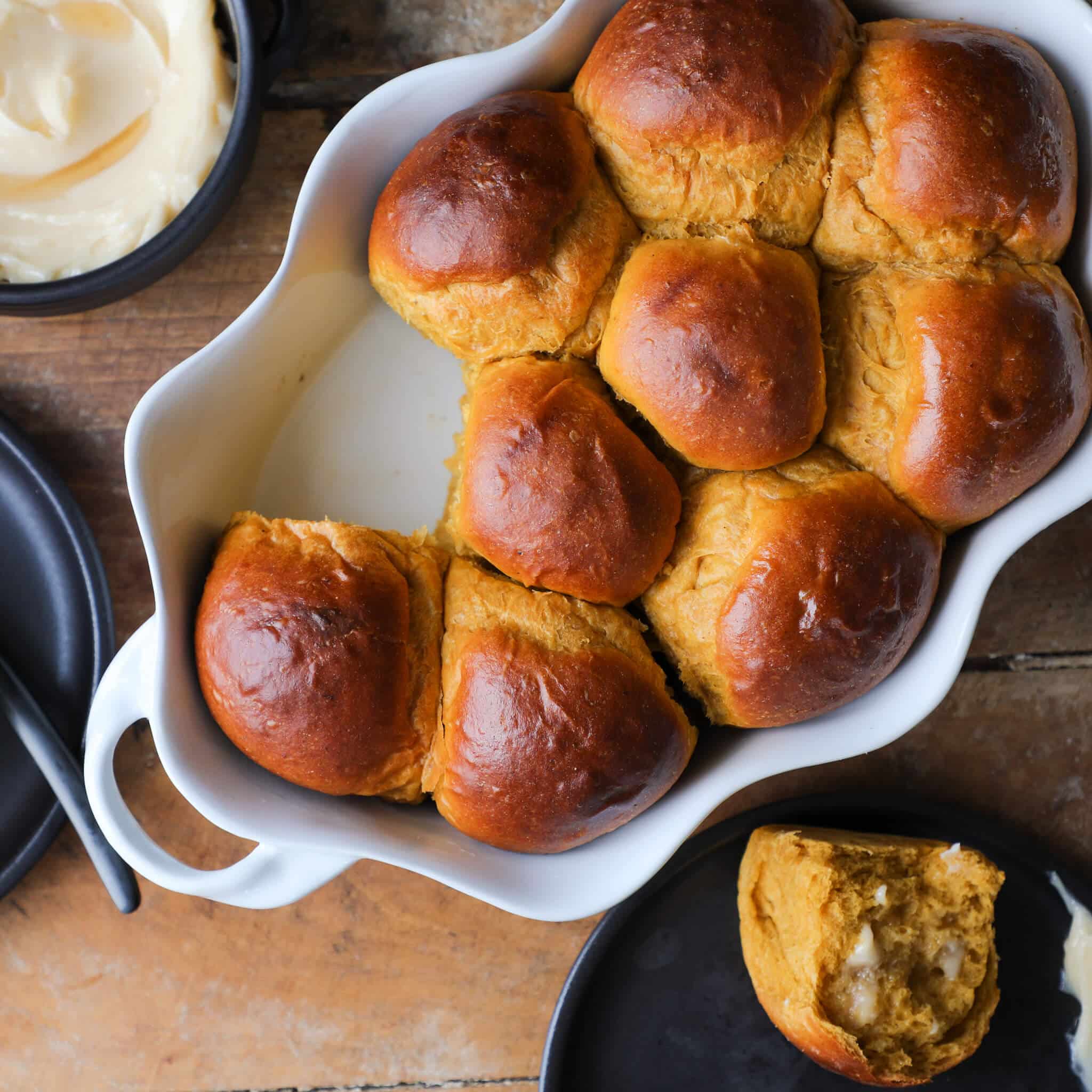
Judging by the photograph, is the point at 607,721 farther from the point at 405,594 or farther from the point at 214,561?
the point at 214,561

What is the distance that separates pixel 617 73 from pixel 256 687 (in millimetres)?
777

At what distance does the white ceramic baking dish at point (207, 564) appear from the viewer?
1.10 metres

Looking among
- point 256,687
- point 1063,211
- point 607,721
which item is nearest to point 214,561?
point 256,687

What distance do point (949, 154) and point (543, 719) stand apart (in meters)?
0.75

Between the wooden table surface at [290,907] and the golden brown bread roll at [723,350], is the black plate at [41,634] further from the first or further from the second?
the golden brown bread roll at [723,350]

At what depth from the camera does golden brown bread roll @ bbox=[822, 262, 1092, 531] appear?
41.3 inches

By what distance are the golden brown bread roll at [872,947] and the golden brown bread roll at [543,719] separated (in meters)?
0.29

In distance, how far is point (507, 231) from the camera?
3.39 feet

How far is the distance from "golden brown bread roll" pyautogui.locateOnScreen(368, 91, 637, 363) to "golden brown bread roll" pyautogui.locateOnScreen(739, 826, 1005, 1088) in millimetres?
737

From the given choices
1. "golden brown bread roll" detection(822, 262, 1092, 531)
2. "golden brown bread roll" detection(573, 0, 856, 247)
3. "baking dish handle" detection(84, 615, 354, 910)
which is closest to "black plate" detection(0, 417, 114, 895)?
"baking dish handle" detection(84, 615, 354, 910)

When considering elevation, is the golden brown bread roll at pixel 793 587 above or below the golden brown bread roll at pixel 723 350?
below

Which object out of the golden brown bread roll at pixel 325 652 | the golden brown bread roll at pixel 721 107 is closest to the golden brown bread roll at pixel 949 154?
the golden brown bread roll at pixel 721 107

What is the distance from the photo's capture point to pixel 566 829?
3.63ft

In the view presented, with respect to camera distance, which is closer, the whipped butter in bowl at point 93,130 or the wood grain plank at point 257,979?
the whipped butter in bowl at point 93,130
